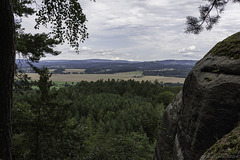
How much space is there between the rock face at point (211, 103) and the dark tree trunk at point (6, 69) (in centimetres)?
469

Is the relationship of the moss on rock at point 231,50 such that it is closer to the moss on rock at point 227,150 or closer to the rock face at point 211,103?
the rock face at point 211,103

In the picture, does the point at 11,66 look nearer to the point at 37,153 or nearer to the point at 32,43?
the point at 37,153

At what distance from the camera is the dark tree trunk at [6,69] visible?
129 inches

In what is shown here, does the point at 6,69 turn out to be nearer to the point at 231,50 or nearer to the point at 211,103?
the point at 211,103

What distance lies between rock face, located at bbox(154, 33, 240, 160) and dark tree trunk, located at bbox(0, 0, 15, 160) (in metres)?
4.69

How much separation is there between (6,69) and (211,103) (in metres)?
4.85

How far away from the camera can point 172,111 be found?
25.4 ft

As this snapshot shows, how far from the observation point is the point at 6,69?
343 centimetres

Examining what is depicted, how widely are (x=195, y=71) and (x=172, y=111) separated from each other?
8.33ft

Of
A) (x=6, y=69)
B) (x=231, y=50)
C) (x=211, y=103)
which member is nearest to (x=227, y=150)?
(x=211, y=103)

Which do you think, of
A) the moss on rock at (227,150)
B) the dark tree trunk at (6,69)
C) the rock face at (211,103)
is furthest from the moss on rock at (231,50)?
the dark tree trunk at (6,69)

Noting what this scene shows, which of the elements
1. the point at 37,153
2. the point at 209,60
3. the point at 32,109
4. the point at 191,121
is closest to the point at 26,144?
the point at 37,153

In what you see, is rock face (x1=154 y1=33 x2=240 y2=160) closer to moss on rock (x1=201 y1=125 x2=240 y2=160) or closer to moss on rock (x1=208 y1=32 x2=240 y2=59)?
moss on rock (x1=208 y1=32 x2=240 y2=59)

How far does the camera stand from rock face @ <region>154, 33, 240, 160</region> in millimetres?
4074
